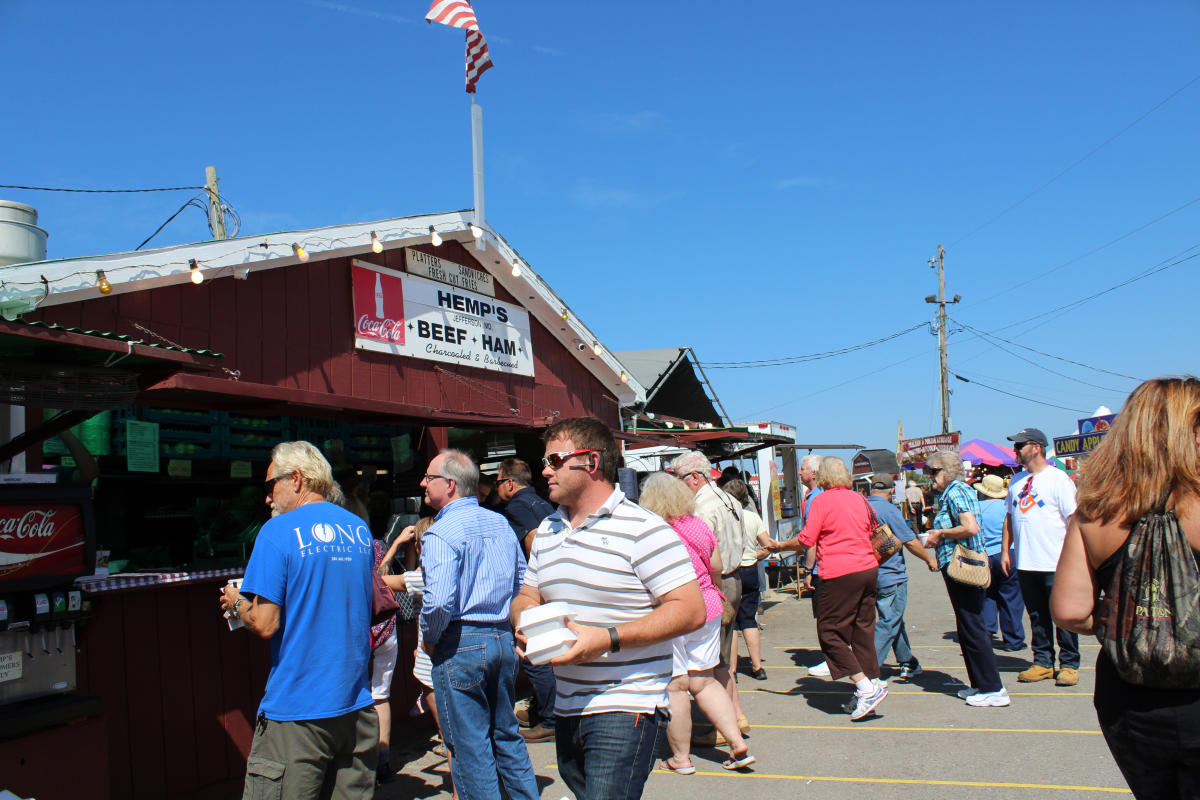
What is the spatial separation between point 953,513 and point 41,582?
5.94 meters

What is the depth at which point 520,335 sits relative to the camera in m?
9.45

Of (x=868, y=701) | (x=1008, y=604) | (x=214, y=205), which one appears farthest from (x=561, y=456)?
(x=214, y=205)

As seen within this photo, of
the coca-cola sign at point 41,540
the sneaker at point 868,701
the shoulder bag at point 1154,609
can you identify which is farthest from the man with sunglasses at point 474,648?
the sneaker at point 868,701

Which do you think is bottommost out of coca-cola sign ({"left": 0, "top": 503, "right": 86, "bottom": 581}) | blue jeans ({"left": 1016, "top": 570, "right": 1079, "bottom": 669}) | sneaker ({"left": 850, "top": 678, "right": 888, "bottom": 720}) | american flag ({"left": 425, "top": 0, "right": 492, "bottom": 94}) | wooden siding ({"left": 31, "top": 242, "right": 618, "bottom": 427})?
sneaker ({"left": 850, "top": 678, "right": 888, "bottom": 720})

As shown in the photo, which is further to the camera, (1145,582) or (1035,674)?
(1035,674)

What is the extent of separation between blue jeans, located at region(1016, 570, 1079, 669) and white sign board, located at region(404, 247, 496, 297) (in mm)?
5769

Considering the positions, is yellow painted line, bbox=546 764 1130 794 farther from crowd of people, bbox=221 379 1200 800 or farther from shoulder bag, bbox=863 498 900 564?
shoulder bag, bbox=863 498 900 564

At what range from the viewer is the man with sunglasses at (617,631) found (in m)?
2.58

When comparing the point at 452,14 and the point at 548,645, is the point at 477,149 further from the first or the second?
the point at 548,645

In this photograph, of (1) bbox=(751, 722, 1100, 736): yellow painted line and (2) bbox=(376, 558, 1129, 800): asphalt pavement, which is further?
(1) bbox=(751, 722, 1100, 736): yellow painted line

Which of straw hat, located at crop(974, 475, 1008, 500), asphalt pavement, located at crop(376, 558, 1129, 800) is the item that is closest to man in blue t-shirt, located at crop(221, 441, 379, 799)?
asphalt pavement, located at crop(376, 558, 1129, 800)

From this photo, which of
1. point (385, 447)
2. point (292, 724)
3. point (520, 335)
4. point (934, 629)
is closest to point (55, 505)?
point (292, 724)

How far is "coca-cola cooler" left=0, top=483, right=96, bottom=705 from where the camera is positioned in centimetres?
364

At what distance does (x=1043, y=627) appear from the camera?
7113 mm
